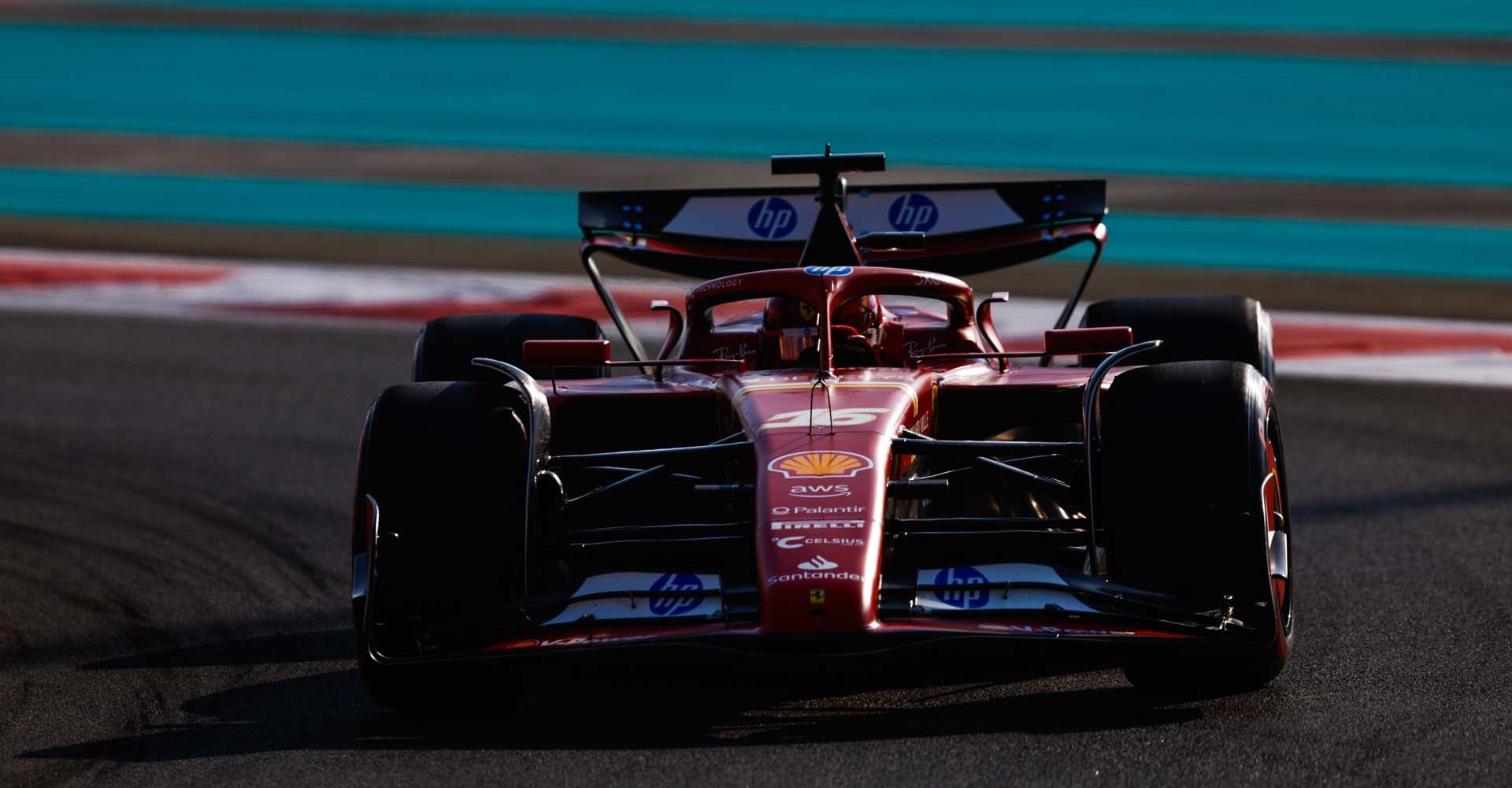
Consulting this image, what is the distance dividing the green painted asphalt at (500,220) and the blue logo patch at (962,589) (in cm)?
1076

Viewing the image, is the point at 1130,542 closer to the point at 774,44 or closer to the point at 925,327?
the point at 925,327

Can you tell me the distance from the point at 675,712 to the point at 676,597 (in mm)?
425

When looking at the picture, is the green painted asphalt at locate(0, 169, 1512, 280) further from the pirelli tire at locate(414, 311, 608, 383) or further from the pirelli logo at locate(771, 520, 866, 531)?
the pirelli logo at locate(771, 520, 866, 531)

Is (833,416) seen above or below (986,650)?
above

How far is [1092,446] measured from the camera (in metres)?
6.02

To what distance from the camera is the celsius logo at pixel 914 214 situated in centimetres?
909

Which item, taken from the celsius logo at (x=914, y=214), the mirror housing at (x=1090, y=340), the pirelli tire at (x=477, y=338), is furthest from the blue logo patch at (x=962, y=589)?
the celsius logo at (x=914, y=214)

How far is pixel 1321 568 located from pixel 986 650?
291 cm

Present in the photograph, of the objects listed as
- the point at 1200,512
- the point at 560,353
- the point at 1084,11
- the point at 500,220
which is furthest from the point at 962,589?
the point at 1084,11

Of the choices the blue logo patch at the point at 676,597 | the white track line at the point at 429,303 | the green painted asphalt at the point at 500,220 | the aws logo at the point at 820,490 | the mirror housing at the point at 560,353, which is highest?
the mirror housing at the point at 560,353

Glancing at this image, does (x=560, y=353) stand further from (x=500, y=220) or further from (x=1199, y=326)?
(x=500, y=220)

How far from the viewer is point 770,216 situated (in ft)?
29.9

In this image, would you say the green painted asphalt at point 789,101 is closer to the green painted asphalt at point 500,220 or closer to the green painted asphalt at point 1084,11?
the green painted asphalt at point 500,220

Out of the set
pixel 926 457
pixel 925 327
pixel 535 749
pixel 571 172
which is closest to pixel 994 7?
pixel 571 172
